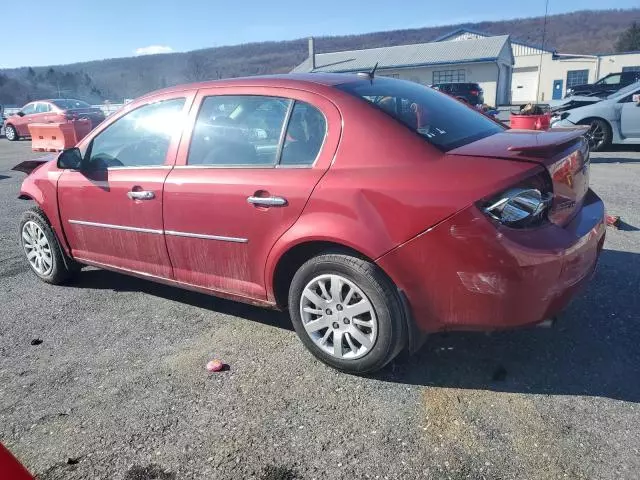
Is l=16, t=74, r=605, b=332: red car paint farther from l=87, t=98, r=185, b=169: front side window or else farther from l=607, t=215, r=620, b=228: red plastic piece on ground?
l=607, t=215, r=620, b=228: red plastic piece on ground

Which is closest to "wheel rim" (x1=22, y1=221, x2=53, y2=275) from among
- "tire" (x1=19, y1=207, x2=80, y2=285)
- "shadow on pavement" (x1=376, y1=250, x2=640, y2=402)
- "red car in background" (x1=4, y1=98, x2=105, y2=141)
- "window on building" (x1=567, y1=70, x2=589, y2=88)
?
"tire" (x1=19, y1=207, x2=80, y2=285)

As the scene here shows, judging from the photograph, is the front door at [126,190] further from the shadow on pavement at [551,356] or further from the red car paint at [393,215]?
the shadow on pavement at [551,356]

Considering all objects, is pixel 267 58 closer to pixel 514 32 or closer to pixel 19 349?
pixel 514 32

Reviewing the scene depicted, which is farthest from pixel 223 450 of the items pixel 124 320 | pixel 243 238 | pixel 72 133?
pixel 72 133

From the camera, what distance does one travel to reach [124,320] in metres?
3.95

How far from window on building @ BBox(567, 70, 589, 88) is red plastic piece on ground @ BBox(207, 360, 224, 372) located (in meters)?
52.7

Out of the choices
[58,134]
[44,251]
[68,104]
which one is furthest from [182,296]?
[68,104]

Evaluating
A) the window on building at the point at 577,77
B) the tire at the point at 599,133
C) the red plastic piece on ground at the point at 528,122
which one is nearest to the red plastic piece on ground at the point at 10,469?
the red plastic piece on ground at the point at 528,122

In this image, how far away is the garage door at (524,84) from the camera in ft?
168

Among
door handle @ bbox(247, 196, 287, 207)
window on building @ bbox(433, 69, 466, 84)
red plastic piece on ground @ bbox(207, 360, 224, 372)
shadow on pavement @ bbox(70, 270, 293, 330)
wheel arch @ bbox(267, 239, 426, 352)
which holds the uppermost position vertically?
door handle @ bbox(247, 196, 287, 207)

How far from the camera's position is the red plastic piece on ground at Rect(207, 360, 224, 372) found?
124 inches

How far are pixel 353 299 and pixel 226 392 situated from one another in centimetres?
90

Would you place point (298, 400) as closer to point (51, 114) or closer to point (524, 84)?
point (51, 114)

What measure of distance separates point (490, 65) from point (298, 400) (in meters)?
47.5
